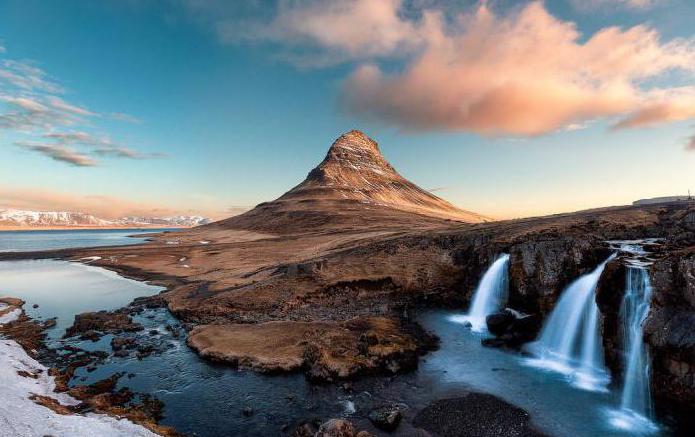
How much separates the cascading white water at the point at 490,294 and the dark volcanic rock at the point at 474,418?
20390mm

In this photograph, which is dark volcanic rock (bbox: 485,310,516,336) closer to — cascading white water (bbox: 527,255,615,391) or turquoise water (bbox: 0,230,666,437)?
turquoise water (bbox: 0,230,666,437)

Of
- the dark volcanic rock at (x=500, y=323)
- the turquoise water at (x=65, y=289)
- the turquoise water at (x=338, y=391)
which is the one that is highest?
the dark volcanic rock at (x=500, y=323)

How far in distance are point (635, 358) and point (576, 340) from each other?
26.1ft

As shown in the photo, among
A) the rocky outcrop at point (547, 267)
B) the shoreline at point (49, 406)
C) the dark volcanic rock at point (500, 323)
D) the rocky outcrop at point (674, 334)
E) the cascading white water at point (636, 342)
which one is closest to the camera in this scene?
the shoreline at point (49, 406)

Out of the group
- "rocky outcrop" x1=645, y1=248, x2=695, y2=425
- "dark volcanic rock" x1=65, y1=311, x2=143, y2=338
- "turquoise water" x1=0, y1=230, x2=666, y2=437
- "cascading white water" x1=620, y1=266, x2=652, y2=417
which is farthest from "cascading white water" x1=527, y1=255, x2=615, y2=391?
"dark volcanic rock" x1=65, y1=311, x2=143, y2=338

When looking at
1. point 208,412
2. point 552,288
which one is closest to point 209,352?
point 208,412

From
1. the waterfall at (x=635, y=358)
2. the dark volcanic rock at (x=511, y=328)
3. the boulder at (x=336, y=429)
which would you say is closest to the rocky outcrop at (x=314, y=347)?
the boulder at (x=336, y=429)

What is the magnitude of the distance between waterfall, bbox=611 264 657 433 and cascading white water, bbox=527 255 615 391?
8.00 ft

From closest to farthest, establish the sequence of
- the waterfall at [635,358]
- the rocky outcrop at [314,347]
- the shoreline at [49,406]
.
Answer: the shoreline at [49,406], the waterfall at [635,358], the rocky outcrop at [314,347]

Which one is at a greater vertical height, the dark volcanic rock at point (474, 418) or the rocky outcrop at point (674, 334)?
the rocky outcrop at point (674, 334)

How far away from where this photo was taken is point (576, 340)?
36.6 metres

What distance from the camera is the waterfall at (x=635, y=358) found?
1027 inches

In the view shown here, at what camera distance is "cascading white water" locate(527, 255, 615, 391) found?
32.8 meters

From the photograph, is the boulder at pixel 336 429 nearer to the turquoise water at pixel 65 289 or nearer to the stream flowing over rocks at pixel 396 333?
the stream flowing over rocks at pixel 396 333
